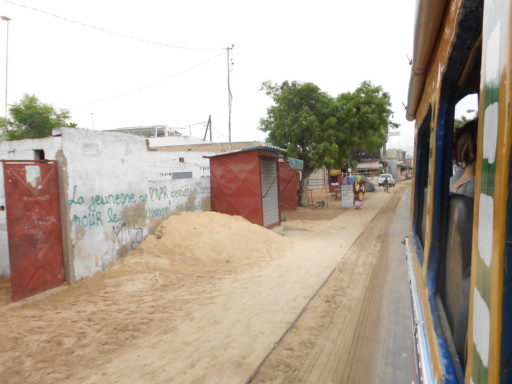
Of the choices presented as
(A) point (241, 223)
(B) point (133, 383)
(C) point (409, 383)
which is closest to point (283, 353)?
(C) point (409, 383)

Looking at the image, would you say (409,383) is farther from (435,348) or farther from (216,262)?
(216,262)

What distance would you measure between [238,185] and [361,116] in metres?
10.0

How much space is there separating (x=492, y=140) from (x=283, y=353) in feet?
11.6

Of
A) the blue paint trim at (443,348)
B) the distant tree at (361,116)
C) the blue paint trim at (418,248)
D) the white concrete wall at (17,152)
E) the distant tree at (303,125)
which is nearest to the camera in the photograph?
the blue paint trim at (443,348)

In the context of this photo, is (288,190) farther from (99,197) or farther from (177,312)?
(177,312)

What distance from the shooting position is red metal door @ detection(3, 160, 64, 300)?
213 inches

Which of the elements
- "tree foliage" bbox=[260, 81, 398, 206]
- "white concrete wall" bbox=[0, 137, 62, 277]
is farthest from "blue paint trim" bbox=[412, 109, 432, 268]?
"tree foliage" bbox=[260, 81, 398, 206]

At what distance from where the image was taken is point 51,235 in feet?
19.7

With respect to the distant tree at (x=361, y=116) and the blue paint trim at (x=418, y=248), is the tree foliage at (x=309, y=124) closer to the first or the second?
the distant tree at (x=361, y=116)

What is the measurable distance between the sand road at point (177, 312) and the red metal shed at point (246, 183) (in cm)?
207

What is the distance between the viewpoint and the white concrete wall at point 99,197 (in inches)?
247

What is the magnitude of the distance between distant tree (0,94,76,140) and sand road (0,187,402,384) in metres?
15.5

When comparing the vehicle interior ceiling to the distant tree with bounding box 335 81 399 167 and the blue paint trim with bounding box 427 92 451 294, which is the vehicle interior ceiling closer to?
the blue paint trim with bounding box 427 92 451 294

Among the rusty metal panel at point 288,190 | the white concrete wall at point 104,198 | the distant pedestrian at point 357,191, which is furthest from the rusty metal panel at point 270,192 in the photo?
the distant pedestrian at point 357,191
